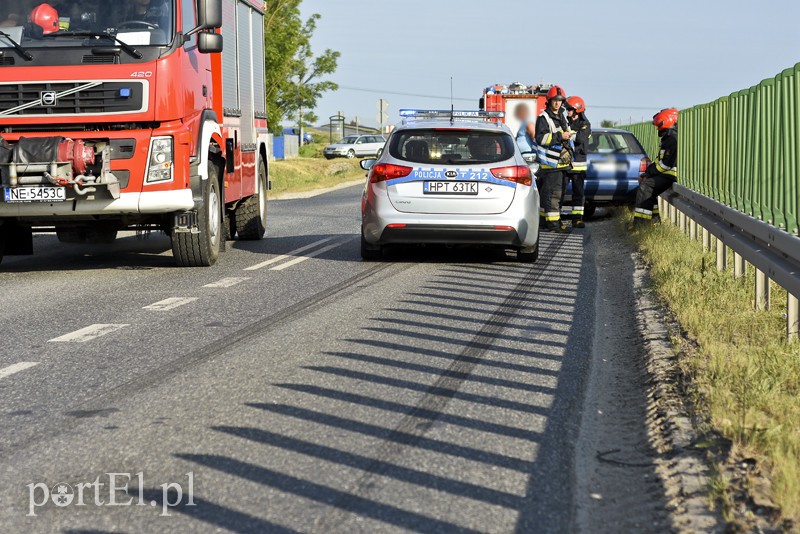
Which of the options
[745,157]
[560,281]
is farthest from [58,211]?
[745,157]

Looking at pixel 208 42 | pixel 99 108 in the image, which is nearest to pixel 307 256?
pixel 208 42

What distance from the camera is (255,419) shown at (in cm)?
571

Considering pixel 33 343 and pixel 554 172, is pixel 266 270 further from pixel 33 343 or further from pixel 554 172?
pixel 554 172

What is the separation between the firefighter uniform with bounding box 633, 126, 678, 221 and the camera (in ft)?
54.0

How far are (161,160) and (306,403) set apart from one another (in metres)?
5.75

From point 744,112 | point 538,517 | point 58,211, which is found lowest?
point 538,517

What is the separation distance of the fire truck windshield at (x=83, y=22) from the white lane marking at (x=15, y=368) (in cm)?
490

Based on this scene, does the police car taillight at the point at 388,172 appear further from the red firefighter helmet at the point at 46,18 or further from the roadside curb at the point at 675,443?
the roadside curb at the point at 675,443

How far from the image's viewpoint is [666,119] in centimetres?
1772

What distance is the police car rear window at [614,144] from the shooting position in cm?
2044

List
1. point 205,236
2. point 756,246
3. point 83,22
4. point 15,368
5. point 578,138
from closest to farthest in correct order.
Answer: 1. point 15,368
2. point 756,246
3. point 83,22
4. point 205,236
5. point 578,138

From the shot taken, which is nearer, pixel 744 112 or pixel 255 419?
pixel 255 419

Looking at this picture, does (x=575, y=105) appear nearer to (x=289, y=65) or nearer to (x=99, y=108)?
(x=99, y=108)

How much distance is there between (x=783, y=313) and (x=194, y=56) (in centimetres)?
647
